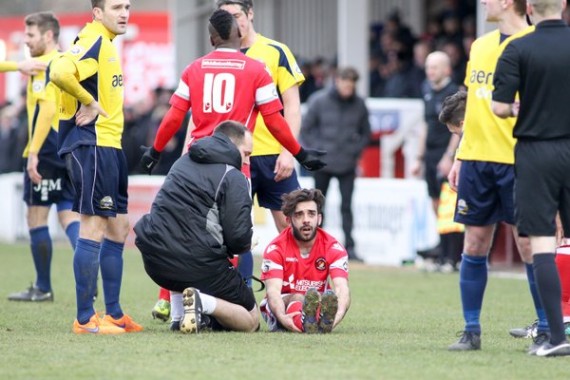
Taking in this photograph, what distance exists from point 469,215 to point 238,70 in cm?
220

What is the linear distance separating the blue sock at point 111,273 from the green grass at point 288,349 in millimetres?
307

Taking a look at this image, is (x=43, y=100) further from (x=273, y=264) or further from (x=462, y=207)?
(x=462, y=207)

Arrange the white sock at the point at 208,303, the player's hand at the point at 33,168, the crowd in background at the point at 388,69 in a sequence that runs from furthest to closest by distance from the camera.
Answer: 1. the crowd in background at the point at 388,69
2. the player's hand at the point at 33,168
3. the white sock at the point at 208,303

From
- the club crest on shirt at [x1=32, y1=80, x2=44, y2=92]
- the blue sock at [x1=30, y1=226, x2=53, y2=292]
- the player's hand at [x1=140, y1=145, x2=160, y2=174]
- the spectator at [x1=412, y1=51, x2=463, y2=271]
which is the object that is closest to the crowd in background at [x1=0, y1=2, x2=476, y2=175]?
the spectator at [x1=412, y1=51, x2=463, y2=271]

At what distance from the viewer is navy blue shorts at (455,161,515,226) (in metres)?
8.45

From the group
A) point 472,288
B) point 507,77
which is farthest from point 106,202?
point 507,77

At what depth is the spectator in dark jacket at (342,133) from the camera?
17.5 m

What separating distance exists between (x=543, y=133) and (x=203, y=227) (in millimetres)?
2425

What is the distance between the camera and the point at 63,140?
966 cm

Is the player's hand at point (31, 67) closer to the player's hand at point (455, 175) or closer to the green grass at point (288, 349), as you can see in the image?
the green grass at point (288, 349)

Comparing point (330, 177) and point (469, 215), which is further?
point (330, 177)

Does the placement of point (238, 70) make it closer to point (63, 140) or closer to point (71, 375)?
point (63, 140)

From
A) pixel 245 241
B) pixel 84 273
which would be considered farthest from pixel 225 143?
pixel 84 273

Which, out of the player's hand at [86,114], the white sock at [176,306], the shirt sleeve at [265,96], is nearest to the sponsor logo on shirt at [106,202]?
the player's hand at [86,114]
